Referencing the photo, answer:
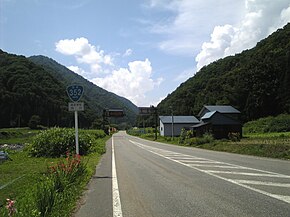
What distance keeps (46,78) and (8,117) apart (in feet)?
54.0

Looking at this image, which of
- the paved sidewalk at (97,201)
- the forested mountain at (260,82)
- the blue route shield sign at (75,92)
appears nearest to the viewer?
the paved sidewalk at (97,201)

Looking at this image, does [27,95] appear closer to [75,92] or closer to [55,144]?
[55,144]

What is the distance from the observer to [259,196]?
769 cm

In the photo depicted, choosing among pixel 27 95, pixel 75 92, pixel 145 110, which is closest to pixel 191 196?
pixel 75 92

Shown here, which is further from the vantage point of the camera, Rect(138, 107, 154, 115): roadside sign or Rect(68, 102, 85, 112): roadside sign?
Rect(138, 107, 154, 115): roadside sign

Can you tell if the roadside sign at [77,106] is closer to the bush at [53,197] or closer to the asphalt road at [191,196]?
the bush at [53,197]

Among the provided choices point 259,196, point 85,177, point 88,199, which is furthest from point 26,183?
point 259,196

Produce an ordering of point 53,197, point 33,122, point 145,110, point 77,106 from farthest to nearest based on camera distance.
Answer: point 33,122 < point 145,110 < point 77,106 < point 53,197

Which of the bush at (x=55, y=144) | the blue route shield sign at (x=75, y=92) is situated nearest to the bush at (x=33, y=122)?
the bush at (x=55, y=144)

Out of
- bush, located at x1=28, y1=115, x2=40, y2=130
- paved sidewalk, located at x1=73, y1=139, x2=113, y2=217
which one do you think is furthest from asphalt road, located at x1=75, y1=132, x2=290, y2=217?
bush, located at x1=28, y1=115, x2=40, y2=130

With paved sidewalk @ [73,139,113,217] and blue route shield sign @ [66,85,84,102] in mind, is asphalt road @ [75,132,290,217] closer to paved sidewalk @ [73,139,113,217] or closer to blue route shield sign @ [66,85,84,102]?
paved sidewalk @ [73,139,113,217]

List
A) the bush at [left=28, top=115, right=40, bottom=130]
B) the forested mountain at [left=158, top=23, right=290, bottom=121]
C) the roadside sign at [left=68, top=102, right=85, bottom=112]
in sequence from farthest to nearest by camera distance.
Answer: the bush at [left=28, top=115, right=40, bottom=130], the forested mountain at [left=158, top=23, right=290, bottom=121], the roadside sign at [left=68, top=102, right=85, bottom=112]

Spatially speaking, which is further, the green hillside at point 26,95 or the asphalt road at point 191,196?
the green hillside at point 26,95

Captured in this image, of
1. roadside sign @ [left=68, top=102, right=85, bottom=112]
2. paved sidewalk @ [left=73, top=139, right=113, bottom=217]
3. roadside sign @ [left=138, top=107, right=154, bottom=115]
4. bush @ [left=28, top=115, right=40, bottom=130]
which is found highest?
roadside sign @ [left=138, top=107, right=154, bottom=115]
